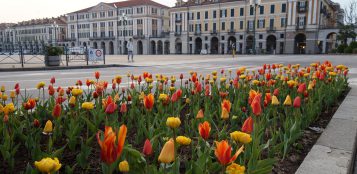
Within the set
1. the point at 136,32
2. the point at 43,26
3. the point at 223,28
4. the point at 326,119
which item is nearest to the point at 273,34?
the point at 223,28

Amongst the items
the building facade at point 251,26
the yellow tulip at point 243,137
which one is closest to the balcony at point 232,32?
the building facade at point 251,26

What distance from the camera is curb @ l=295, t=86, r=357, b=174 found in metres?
2.23

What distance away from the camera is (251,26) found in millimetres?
64688

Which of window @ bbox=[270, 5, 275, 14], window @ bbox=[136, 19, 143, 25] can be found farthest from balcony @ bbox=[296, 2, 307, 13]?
window @ bbox=[136, 19, 143, 25]

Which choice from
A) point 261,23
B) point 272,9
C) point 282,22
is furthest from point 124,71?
point 261,23

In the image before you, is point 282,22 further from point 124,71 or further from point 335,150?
point 335,150

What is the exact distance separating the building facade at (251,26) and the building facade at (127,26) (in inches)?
315

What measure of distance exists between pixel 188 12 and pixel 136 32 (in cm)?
1783

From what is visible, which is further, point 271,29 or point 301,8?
point 271,29

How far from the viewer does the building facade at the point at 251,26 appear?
56.2 meters

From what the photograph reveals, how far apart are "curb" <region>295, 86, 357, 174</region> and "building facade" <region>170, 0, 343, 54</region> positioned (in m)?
48.9

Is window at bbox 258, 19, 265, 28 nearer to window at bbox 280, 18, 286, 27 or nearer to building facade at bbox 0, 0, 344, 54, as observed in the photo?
building facade at bbox 0, 0, 344, 54

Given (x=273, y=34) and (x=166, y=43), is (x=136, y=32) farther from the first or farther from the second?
(x=273, y=34)

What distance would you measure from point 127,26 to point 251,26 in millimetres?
36783
